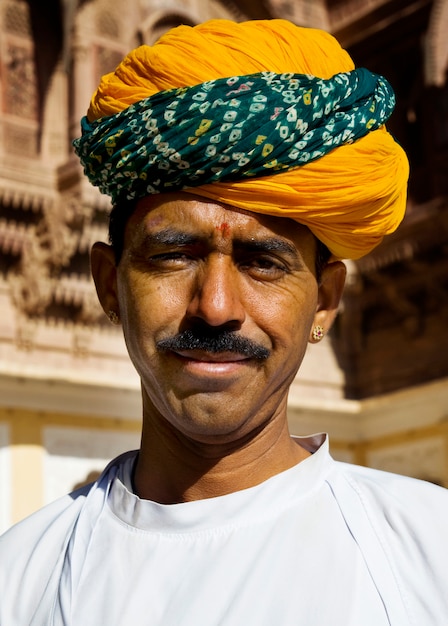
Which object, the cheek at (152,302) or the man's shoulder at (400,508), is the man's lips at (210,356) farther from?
the man's shoulder at (400,508)

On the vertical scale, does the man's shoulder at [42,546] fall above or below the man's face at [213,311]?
below

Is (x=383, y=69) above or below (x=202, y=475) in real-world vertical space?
above

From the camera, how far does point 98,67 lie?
9461mm

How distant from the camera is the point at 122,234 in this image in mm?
1754

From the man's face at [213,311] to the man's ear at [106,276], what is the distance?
0.14 metres

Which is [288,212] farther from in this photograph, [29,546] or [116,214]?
[29,546]

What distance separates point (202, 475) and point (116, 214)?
45 centimetres

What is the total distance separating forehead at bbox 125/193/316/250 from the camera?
161 centimetres

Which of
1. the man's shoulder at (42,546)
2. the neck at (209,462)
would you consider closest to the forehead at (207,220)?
the neck at (209,462)

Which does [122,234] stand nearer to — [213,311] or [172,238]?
[172,238]

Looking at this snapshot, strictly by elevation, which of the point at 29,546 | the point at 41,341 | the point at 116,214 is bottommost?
the point at 41,341

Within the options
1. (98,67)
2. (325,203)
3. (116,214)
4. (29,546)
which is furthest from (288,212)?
(98,67)

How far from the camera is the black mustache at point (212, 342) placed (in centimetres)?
159

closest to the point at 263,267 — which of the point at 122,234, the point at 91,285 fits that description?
the point at 122,234
